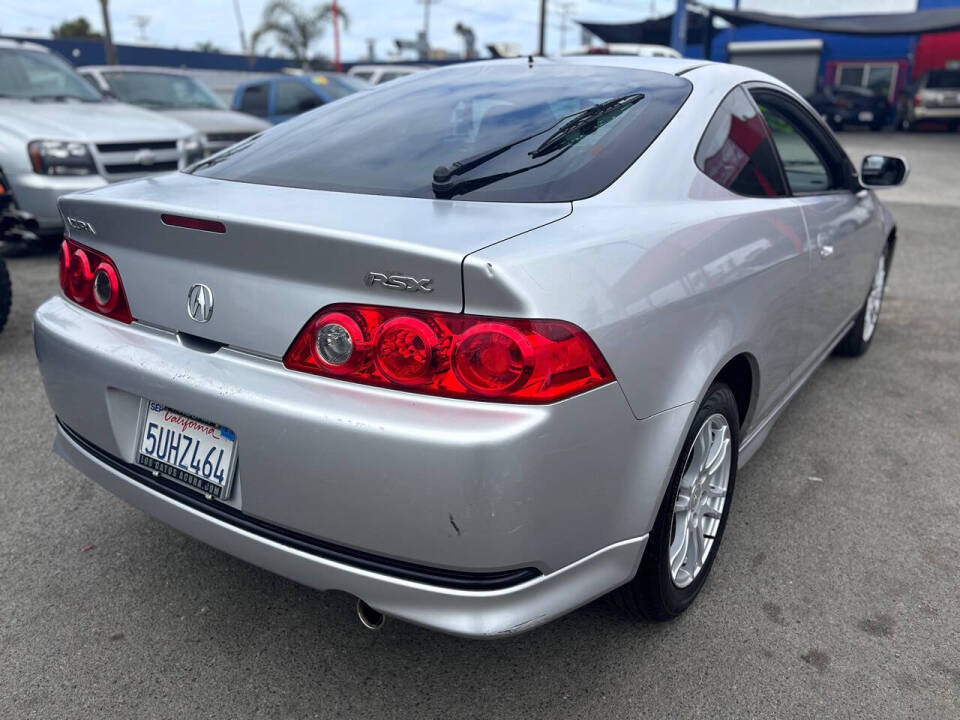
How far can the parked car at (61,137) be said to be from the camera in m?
6.16

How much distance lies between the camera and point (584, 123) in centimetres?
227

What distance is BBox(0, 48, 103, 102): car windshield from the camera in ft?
23.7

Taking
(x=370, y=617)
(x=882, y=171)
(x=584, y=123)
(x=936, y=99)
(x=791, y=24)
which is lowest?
(x=370, y=617)

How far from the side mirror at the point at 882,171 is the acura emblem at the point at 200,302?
3.00m

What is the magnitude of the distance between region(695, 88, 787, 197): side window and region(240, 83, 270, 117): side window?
31.1ft

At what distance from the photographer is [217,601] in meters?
2.34

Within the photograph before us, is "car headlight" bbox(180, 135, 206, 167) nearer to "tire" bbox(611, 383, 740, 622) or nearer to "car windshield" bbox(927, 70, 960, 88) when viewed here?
"tire" bbox(611, 383, 740, 622)

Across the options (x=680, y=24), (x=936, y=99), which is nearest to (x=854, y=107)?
(x=936, y=99)

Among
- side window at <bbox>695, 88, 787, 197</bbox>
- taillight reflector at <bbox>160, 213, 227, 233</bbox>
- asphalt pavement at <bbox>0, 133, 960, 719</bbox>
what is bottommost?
asphalt pavement at <bbox>0, 133, 960, 719</bbox>

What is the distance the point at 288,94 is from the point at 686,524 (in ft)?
33.3

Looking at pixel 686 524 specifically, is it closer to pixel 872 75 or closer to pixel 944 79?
pixel 944 79

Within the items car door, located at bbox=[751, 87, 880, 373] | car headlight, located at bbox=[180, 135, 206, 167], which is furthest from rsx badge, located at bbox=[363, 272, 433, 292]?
car headlight, located at bbox=[180, 135, 206, 167]

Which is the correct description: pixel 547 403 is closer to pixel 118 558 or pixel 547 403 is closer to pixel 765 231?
pixel 765 231

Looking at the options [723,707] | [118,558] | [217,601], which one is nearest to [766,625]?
[723,707]
